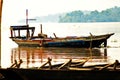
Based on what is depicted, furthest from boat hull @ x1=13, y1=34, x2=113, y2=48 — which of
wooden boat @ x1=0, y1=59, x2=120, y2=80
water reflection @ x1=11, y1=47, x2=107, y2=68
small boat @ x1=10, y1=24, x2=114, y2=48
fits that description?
wooden boat @ x1=0, y1=59, x2=120, y2=80

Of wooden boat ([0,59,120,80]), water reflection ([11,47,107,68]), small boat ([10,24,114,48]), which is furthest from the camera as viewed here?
small boat ([10,24,114,48])

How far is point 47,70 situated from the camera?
22.2 metres

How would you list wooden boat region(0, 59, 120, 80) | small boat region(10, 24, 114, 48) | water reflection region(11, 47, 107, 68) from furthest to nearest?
small boat region(10, 24, 114, 48) → water reflection region(11, 47, 107, 68) → wooden boat region(0, 59, 120, 80)
